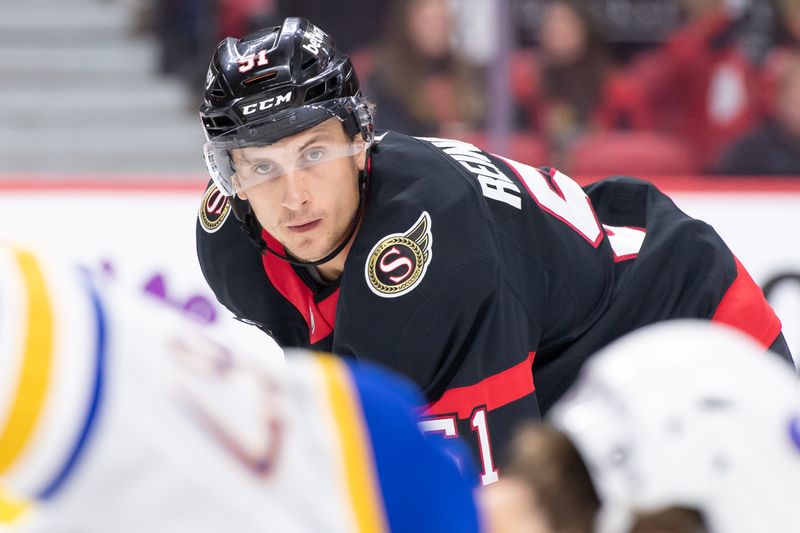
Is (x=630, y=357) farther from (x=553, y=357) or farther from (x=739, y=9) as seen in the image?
(x=739, y=9)

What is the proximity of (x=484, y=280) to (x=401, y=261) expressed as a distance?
121mm

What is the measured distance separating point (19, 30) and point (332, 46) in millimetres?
2530

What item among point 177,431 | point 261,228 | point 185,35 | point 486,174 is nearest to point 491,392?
point 486,174

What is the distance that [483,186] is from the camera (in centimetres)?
184

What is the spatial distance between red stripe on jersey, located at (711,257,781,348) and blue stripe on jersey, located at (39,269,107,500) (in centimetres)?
134

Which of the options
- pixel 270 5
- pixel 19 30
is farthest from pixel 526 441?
pixel 19 30

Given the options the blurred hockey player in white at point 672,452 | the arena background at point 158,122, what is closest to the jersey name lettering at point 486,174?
the blurred hockey player in white at point 672,452

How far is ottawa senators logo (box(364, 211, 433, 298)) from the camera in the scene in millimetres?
1723

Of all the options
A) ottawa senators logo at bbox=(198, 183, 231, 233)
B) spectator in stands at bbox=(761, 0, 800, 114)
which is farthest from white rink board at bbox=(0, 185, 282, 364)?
spectator in stands at bbox=(761, 0, 800, 114)

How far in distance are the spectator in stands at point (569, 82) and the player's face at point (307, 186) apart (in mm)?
2110

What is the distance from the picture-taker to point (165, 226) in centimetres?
341

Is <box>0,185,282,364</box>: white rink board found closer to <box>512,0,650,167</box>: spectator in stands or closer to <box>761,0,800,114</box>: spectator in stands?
<box>512,0,650,167</box>: spectator in stands

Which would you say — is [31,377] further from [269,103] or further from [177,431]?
[269,103]

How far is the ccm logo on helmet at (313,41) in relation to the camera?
73.9 inches
